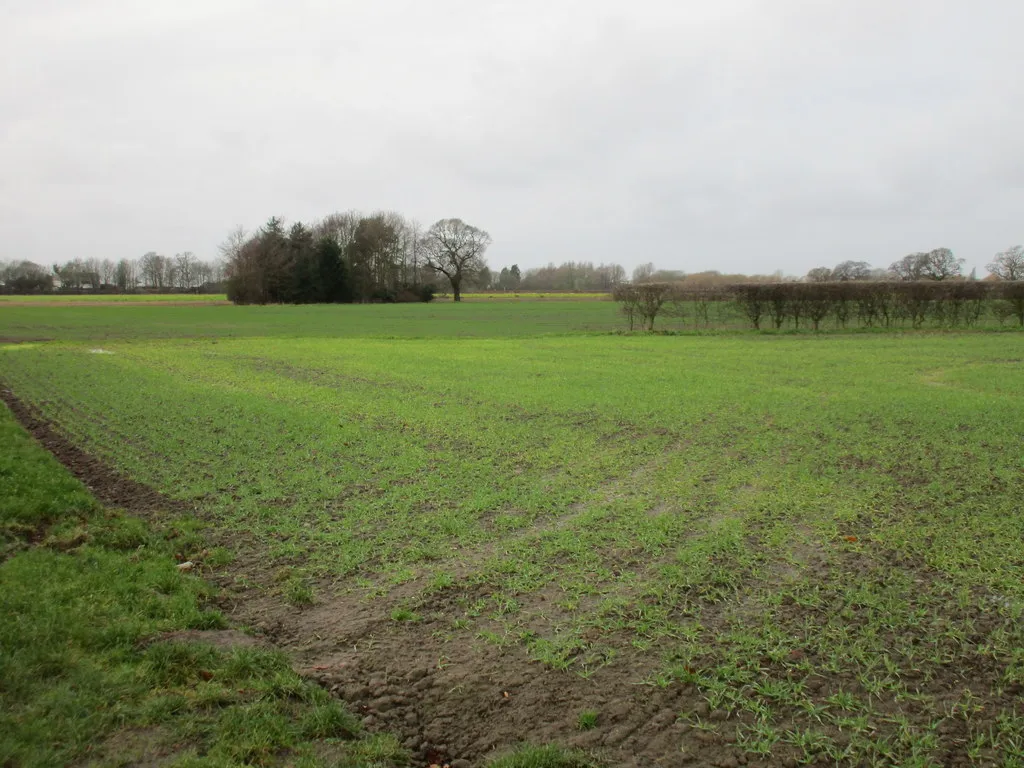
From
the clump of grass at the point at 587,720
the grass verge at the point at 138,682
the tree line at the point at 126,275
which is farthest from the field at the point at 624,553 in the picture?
the tree line at the point at 126,275

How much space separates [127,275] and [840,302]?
107770mm

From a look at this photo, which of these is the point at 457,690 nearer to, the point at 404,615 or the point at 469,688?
the point at 469,688

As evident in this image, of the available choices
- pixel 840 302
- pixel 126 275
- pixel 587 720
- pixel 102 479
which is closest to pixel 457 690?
pixel 587 720

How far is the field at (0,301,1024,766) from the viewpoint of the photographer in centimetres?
311

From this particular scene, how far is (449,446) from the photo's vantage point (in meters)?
8.52

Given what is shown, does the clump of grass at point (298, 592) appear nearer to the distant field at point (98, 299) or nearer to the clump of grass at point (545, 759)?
the clump of grass at point (545, 759)

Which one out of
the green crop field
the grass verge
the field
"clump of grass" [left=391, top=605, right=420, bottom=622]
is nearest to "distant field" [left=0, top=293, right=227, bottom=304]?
the green crop field

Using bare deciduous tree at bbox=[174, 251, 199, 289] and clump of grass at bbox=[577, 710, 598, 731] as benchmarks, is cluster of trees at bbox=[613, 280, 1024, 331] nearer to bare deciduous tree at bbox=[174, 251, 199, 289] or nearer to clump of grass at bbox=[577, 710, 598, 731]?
clump of grass at bbox=[577, 710, 598, 731]

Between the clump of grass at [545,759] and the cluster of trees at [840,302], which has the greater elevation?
the cluster of trees at [840,302]

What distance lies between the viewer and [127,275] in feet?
343

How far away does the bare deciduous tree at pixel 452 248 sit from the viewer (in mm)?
77875

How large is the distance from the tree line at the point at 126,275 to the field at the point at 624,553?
3803 inches

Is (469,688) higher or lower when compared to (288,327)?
lower

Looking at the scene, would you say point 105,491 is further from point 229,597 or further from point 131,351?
point 131,351
